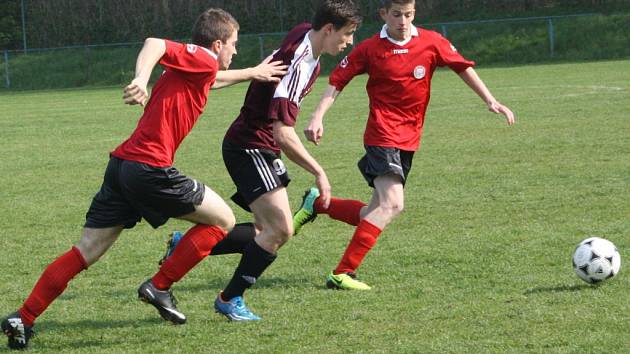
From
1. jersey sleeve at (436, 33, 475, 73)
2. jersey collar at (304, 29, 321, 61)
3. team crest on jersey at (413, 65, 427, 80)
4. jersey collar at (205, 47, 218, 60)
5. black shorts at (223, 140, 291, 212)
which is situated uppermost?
jersey collar at (205, 47, 218, 60)

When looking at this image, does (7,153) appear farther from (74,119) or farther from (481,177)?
(481,177)

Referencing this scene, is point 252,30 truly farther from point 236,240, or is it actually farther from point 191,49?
point 191,49

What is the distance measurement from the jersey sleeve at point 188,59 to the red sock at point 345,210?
2.15 meters

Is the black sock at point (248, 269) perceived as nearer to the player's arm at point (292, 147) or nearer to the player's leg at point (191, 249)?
the player's leg at point (191, 249)

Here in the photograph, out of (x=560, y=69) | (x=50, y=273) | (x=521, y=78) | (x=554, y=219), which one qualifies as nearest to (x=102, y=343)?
(x=50, y=273)

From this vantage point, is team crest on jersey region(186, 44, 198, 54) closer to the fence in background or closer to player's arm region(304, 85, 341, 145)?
player's arm region(304, 85, 341, 145)

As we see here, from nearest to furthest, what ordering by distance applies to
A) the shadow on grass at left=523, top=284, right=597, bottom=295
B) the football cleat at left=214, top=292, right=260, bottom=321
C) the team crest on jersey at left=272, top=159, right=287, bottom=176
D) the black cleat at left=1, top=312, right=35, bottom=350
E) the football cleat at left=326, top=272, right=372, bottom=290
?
the black cleat at left=1, top=312, right=35, bottom=350, the football cleat at left=214, top=292, right=260, bottom=321, the team crest on jersey at left=272, top=159, right=287, bottom=176, the shadow on grass at left=523, top=284, right=597, bottom=295, the football cleat at left=326, top=272, right=372, bottom=290

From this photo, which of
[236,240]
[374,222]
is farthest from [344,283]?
[236,240]

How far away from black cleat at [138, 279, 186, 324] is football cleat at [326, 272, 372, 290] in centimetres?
118

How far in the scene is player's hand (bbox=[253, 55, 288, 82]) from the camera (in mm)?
5371

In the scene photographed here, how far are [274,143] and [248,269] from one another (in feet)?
2.51

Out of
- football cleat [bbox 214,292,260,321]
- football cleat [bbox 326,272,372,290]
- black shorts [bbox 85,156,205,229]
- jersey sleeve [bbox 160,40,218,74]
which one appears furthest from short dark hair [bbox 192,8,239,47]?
football cleat [bbox 326,272,372,290]

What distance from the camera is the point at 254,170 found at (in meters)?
5.88

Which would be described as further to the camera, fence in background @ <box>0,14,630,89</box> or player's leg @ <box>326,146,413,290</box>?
fence in background @ <box>0,14,630,89</box>
